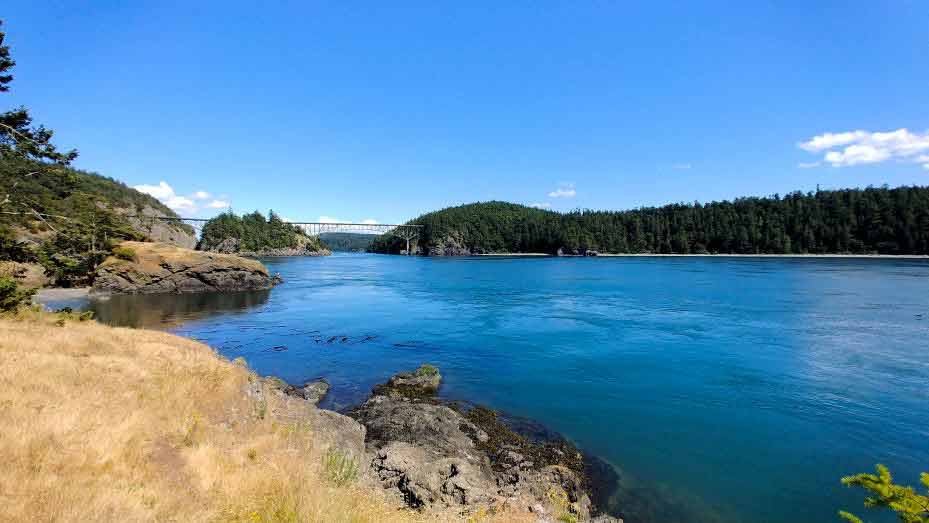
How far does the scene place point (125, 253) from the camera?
60906 mm

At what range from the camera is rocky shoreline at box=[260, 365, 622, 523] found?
1179 centimetres

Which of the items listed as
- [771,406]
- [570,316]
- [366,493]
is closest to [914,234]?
[570,316]

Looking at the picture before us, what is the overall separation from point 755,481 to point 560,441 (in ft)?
21.3

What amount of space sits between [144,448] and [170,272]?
66.6 metres

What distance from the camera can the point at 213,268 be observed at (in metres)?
67.9

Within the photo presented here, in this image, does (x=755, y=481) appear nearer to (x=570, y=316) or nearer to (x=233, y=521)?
(x=233, y=521)

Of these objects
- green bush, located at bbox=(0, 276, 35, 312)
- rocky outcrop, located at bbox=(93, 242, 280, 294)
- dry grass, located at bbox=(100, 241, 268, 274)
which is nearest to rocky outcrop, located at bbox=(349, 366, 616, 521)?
green bush, located at bbox=(0, 276, 35, 312)

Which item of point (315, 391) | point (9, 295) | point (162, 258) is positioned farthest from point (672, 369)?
point (162, 258)

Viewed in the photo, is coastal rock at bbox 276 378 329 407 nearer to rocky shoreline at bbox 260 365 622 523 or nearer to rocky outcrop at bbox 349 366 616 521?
rocky shoreline at bbox 260 365 622 523

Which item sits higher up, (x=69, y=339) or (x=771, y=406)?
(x=69, y=339)

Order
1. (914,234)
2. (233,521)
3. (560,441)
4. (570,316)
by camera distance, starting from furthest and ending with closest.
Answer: (914,234) < (570,316) < (560,441) < (233,521)

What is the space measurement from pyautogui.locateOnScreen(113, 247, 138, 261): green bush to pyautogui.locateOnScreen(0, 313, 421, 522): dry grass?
5682 centimetres

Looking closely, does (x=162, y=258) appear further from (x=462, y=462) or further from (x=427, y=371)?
(x=462, y=462)

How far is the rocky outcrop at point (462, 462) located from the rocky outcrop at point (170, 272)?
56815 millimetres
